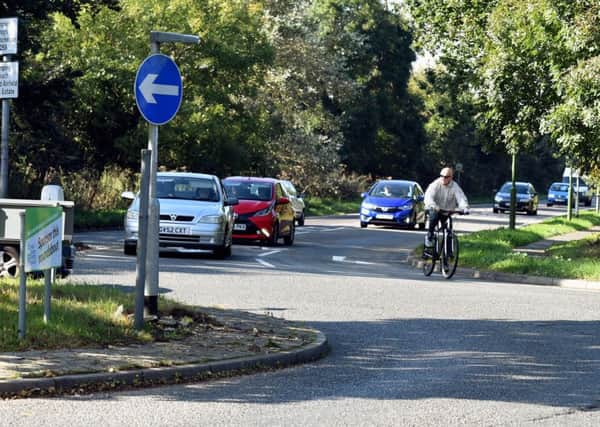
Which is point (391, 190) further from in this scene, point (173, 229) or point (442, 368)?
point (442, 368)

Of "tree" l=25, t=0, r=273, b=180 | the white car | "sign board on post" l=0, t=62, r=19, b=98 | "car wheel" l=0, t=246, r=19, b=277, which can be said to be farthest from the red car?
"tree" l=25, t=0, r=273, b=180

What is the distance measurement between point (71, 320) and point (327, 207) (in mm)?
47758

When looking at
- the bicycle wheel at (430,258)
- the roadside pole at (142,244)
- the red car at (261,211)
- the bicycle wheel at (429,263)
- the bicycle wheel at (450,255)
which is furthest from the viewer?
the red car at (261,211)

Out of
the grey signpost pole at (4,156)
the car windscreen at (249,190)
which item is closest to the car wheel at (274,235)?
the car windscreen at (249,190)

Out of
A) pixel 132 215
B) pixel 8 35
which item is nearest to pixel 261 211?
pixel 132 215

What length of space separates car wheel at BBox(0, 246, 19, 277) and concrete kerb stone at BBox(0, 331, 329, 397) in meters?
5.81

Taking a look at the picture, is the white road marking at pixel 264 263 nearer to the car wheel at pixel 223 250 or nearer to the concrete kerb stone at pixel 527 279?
the car wheel at pixel 223 250

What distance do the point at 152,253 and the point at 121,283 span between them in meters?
5.02

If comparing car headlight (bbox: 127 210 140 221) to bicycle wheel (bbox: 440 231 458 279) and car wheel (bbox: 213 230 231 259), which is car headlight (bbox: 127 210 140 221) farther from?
bicycle wheel (bbox: 440 231 458 279)

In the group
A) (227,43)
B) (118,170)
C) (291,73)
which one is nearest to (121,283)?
(118,170)

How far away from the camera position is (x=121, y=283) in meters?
16.9

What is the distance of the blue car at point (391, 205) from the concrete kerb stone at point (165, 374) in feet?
96.8

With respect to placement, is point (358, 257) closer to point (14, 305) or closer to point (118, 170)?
point (14, 305)

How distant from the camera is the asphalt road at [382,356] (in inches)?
330
